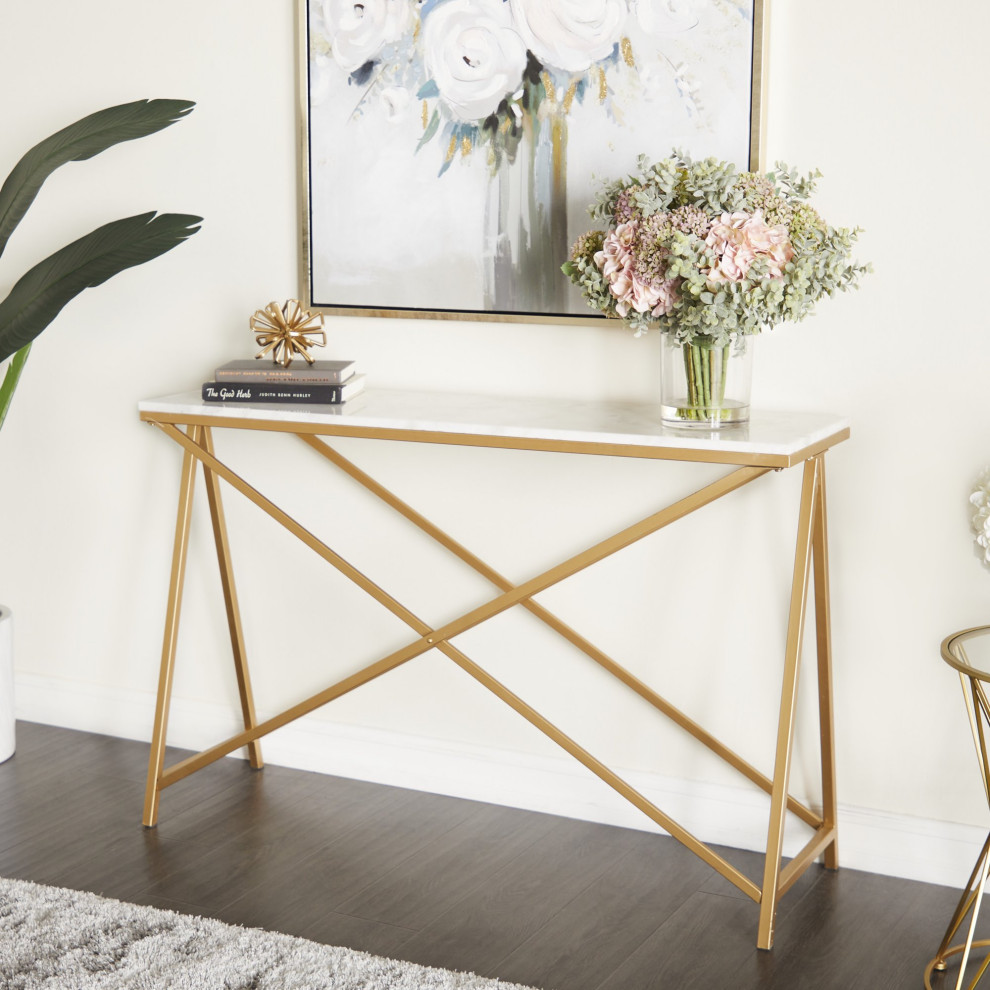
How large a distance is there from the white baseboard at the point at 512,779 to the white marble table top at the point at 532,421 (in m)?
0.79

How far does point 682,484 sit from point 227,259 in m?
1.19

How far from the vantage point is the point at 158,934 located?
7.09 feet

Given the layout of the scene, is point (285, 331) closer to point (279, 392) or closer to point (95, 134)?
point (279, 392)

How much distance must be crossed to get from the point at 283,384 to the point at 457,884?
41.0 inches

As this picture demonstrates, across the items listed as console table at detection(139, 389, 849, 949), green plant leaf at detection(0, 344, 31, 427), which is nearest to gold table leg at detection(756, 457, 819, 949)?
console table at detection(139, 389, 849, 949)

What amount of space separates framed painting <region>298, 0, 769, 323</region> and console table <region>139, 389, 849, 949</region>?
28 cm

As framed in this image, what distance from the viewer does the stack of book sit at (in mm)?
2475

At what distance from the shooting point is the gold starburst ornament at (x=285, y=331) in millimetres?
2629

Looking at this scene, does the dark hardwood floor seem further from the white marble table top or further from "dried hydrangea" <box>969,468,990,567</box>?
the white marble table top

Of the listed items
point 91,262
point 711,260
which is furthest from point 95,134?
point 711,260

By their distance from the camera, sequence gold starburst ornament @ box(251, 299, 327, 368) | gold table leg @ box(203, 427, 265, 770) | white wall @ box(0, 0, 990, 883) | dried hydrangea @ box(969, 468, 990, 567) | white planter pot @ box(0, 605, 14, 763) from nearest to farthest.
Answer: dried hydrangea @ box(969, 468, 990, 567) → white wall @ box(0, 0, 990, 883) → gold starburst ornament @ box(251, 299, 327, 368) → gold table leg @ box(203, 427, 265, 770) → white planter pot @ box(0, 605, 14, 763)

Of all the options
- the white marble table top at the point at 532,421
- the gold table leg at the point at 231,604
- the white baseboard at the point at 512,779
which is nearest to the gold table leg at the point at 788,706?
the white marble table top at the point at 532,421

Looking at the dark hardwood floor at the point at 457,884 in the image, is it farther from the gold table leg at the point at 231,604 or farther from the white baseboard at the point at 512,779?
the gold table leg at the point at 231,604

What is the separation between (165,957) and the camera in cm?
209
